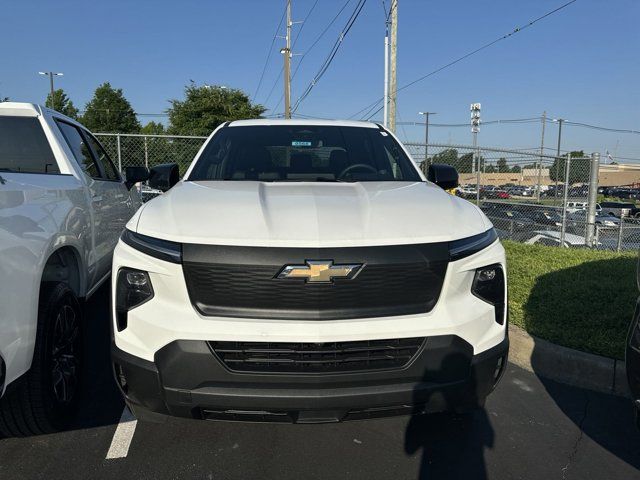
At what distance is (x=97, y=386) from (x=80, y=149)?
2096mm

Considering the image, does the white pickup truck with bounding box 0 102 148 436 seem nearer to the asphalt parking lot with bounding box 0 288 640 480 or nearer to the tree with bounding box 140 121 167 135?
the asphalt parking lot with bounding box 0 288 640 480

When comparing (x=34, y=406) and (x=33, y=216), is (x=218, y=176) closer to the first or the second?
(x=33, y=216)

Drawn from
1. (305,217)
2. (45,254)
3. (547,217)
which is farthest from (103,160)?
(547,217)

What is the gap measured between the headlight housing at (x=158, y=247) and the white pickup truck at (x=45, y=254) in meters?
0.49

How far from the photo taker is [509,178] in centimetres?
1206

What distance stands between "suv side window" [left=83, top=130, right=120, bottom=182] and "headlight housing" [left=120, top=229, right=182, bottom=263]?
2813 mm

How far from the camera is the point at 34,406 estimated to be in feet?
8.25

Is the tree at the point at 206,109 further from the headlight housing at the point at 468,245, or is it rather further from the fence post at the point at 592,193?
the headlight housing at the point at 468,245

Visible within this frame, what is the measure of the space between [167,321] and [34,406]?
98cm

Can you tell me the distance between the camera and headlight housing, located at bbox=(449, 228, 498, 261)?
2.28 m

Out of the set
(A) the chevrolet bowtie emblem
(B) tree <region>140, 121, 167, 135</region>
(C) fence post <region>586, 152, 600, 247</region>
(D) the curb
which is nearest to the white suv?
(A) the chevrolet bowtie emblem

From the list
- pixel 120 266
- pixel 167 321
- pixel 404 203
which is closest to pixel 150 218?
pixel 120 266

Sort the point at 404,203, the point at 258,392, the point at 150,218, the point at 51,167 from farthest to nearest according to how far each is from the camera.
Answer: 1. the point at 51,167
2. the point at 404,203
3. the point at 150,218
4. the point at 258,392

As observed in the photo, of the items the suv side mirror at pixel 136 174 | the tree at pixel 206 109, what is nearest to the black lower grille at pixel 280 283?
the suv side mirror at pixel 136 174
